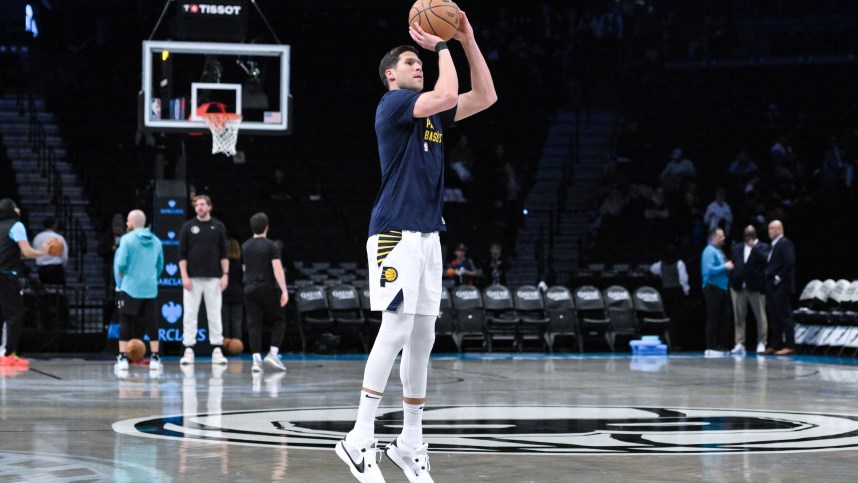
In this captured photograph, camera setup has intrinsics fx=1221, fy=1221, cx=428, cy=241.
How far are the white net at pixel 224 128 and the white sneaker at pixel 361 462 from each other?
11.6m

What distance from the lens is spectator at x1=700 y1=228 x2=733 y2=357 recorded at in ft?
66.2

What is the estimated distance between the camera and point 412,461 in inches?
243

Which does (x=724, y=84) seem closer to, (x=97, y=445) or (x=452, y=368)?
(x=452, y=368)

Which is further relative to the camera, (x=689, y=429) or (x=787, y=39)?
(x=787, y=39)

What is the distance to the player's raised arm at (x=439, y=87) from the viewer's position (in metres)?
6.14

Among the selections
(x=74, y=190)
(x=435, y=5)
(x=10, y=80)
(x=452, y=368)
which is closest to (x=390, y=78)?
(x=435, y=5)

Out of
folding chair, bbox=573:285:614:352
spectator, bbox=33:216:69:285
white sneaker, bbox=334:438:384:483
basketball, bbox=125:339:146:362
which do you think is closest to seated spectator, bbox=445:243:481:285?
folding chair, bbox=573:285:614:352

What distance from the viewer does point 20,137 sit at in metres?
26.9

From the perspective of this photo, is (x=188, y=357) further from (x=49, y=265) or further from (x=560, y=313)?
(x=560, y=313)

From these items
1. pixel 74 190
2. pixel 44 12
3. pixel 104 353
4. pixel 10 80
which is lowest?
pixel 104 353

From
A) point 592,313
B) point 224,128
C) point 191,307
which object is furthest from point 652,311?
point 191,307

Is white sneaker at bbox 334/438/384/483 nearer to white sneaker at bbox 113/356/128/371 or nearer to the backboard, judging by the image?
white sneaker at bbox 113/356/128/371

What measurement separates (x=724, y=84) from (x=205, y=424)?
24.2 metres

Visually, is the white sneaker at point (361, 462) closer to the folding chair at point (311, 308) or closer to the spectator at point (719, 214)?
the folding chair at point (311, 308)
